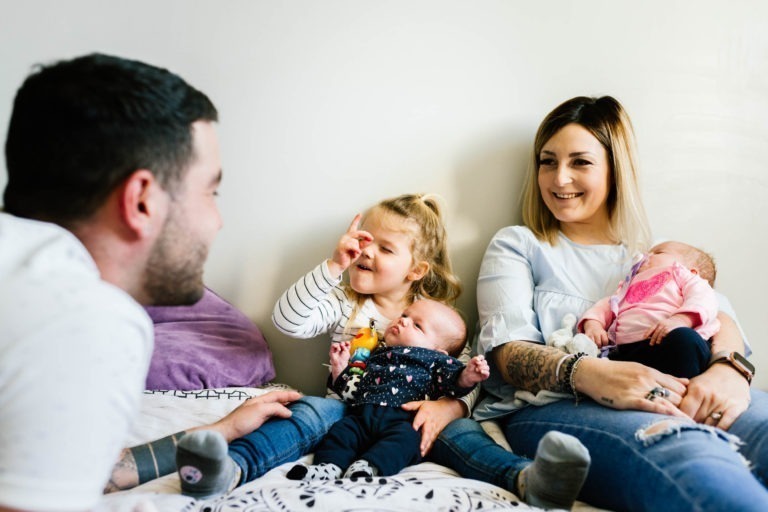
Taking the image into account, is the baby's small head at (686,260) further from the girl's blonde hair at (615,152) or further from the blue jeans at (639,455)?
the blue jeans at (639,455)

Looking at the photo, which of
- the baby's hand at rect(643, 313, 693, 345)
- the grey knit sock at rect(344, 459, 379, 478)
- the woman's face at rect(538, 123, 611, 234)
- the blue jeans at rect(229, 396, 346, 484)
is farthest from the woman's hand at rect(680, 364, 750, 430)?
the blue jeans at rect(229, 396, 346, 484)

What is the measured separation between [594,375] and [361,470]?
558 mm

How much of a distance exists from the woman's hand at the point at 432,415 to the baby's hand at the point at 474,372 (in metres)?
0.08

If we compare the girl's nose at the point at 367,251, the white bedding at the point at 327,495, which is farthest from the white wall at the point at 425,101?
the white bedding at the point at 327,495

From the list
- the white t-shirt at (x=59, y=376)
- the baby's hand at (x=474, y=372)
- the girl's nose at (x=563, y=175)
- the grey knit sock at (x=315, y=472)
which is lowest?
the grey knit sock at (x=315, y=472)

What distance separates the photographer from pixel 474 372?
1.49m

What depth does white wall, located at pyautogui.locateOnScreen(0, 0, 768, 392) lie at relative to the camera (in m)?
1.79

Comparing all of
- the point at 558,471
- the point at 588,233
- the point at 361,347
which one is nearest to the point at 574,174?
the point at 588,233

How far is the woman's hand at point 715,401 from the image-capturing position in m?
1.31

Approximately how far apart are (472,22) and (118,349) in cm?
153

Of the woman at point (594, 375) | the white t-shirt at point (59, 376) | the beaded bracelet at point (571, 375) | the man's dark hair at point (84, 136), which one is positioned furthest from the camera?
the beaded bracelet at point (571, 375)

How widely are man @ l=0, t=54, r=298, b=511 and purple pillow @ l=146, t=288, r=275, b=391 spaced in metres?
0.71

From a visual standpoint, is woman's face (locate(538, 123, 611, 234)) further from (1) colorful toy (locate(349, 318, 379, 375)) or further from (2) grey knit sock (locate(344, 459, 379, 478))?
(2) grey knit sock (locate(344, 459, 379, 478))

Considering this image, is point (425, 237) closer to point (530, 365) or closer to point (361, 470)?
point (530, 365)
